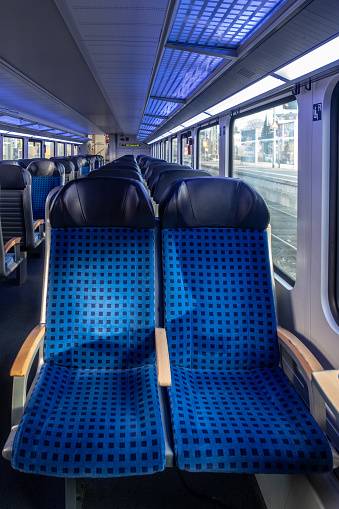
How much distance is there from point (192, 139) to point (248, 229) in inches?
220

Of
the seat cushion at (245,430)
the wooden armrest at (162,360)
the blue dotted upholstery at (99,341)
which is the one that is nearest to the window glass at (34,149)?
the blue dotted upholstery at (99,341)

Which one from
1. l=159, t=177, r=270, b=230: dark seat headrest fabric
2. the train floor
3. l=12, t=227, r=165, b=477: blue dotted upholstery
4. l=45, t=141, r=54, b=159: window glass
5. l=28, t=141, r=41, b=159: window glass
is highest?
l=45, t=141, r=54, b=159: window glass

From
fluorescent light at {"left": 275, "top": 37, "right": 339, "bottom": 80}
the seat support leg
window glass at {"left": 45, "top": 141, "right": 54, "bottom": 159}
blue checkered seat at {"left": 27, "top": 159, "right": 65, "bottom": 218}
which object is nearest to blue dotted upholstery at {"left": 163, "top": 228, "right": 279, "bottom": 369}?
the seat support leg

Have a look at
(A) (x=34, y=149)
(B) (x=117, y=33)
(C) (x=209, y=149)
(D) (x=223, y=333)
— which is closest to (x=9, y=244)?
(B) (x=117, y=33)

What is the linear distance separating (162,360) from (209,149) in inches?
204

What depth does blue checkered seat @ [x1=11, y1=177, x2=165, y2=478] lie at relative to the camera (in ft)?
6.61

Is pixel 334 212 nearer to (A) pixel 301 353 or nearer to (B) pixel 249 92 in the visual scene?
(A) pixel 301 353

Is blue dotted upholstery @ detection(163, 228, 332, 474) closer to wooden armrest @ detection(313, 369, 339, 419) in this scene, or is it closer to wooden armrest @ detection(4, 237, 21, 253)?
wooden armrest @ detection(313, 369, 339, 419)

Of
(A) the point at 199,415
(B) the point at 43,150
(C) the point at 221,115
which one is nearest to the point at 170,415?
(A) the point at 199,415

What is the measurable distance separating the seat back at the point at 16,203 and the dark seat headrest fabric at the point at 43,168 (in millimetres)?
1352

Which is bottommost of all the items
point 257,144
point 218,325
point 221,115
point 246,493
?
point 246,493

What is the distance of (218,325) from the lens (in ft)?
7.91

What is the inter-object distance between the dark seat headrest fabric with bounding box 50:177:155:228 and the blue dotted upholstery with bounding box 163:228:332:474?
0.71ft

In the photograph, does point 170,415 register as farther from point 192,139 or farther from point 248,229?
point 192,139
